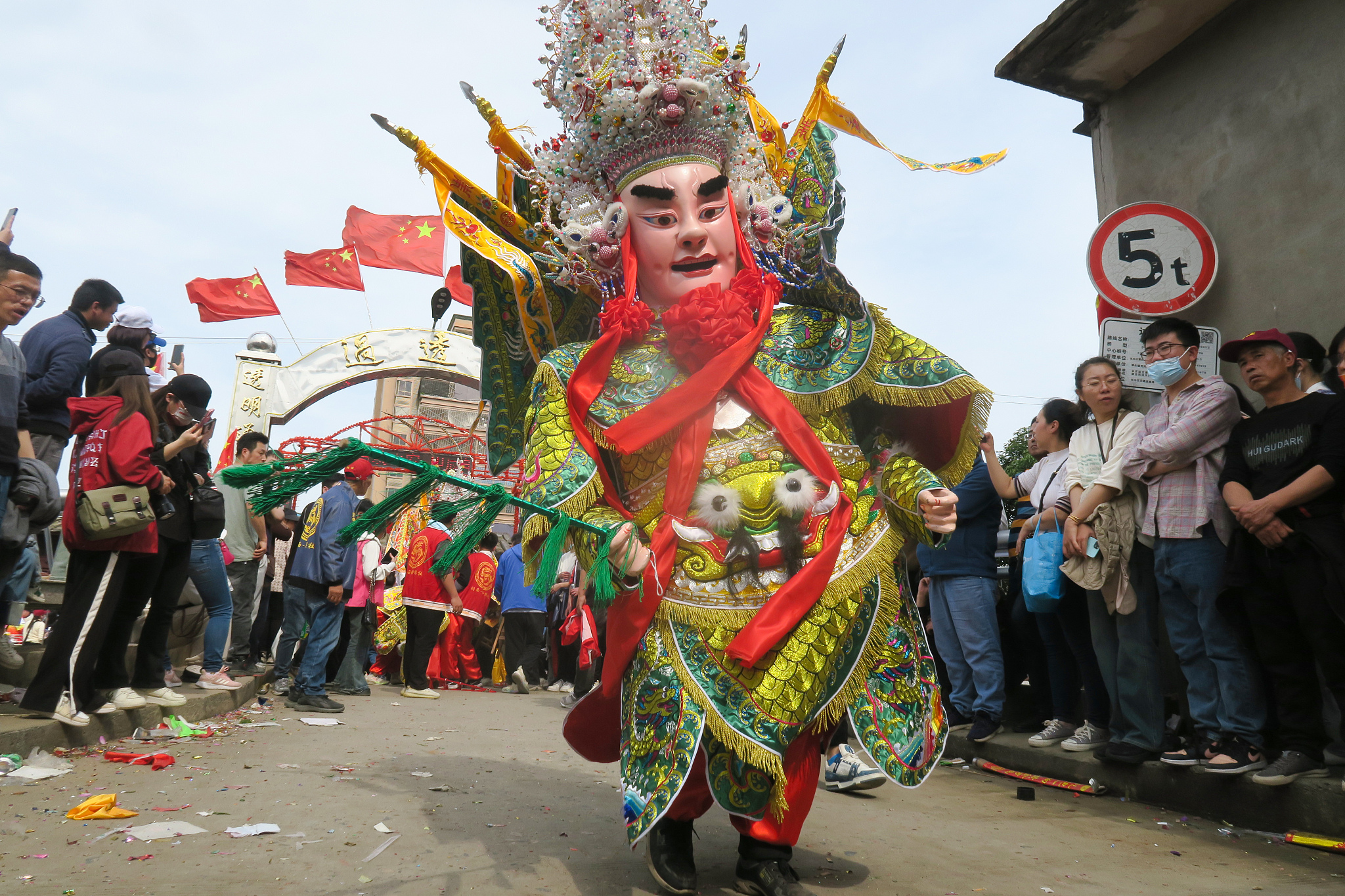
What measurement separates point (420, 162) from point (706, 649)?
6.73 ft

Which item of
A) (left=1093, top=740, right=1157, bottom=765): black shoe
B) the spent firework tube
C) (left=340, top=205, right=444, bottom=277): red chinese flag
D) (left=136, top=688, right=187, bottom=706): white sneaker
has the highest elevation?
(left=340, top=205, right=444, bottom=277): red chinese flag

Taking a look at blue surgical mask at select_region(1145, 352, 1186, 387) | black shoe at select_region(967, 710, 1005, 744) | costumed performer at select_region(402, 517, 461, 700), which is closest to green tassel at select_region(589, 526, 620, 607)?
blue surgical mask at select_region(1145, 352, 1186, 387)

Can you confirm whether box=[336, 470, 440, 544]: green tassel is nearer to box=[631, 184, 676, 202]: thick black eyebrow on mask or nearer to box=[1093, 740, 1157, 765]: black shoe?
box=[631, 184, 676, 202]: thick black eyebrow on mask

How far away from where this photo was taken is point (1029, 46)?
18.9ft

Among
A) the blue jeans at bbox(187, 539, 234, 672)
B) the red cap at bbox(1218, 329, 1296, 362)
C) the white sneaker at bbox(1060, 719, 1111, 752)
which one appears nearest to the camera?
the red cap at bbox(1218, 329, 1296, 362)

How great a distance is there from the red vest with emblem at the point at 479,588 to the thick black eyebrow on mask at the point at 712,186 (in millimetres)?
7005

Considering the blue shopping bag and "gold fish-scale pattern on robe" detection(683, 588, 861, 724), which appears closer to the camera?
"gold fish-scale pattern on robe" detection(683, 588, 861, 724)

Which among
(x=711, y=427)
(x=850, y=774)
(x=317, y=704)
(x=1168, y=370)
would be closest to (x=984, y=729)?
(x=850, y=774)

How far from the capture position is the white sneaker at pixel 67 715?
3.83 meters

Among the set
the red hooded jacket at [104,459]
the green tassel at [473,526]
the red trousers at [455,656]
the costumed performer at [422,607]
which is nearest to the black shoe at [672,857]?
the green tassel at [473,526]

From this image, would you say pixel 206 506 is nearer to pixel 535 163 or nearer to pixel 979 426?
pixel 535 163

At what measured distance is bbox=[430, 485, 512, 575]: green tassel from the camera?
2033mm

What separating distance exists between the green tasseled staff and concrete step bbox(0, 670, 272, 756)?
2.41m

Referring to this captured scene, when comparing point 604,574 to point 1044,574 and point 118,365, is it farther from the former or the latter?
point 118,365
